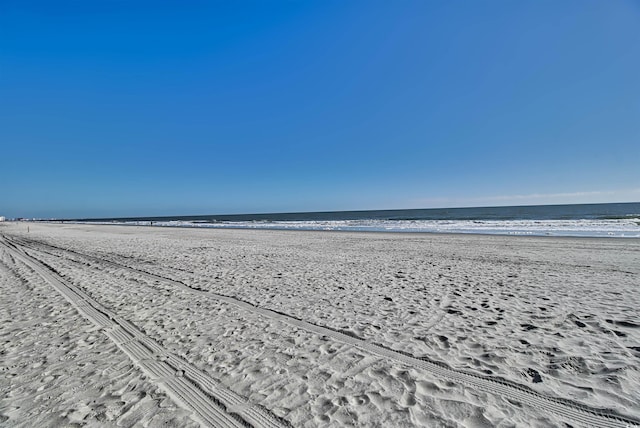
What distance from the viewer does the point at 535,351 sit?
3.86m

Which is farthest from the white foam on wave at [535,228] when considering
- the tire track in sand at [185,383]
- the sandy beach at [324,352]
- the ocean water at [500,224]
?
the tire track in sand at [185,383]

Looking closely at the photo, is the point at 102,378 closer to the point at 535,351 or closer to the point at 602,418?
the point at 602,418

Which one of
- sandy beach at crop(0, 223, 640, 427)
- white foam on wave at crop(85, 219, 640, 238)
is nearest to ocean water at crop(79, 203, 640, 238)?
white foam on wave at crop(85, 219, 640, 238)

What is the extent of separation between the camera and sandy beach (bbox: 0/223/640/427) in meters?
2.79

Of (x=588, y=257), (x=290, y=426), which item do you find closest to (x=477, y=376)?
(x=290, y=426)

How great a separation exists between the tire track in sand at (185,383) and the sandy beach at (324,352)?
0.06 feet

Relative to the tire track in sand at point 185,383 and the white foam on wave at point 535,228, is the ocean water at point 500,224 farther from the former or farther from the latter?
the tire track in sand at point 185,383

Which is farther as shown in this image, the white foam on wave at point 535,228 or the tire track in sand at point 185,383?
the white foam on wave at point 535,228

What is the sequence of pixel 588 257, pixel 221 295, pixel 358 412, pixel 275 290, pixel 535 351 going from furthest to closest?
pixel 588 257 < pixel 275 290 < pixel 221 295 < pixel 535 351 < pixel 358 412

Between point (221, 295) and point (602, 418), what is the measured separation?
255 inches

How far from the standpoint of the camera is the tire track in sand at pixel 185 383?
2.69 meters

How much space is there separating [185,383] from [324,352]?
1.75 metres

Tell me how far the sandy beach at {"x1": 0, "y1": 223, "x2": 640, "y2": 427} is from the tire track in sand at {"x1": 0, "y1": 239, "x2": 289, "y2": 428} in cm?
2

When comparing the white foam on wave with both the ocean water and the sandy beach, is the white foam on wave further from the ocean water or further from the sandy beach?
the sandy beach
